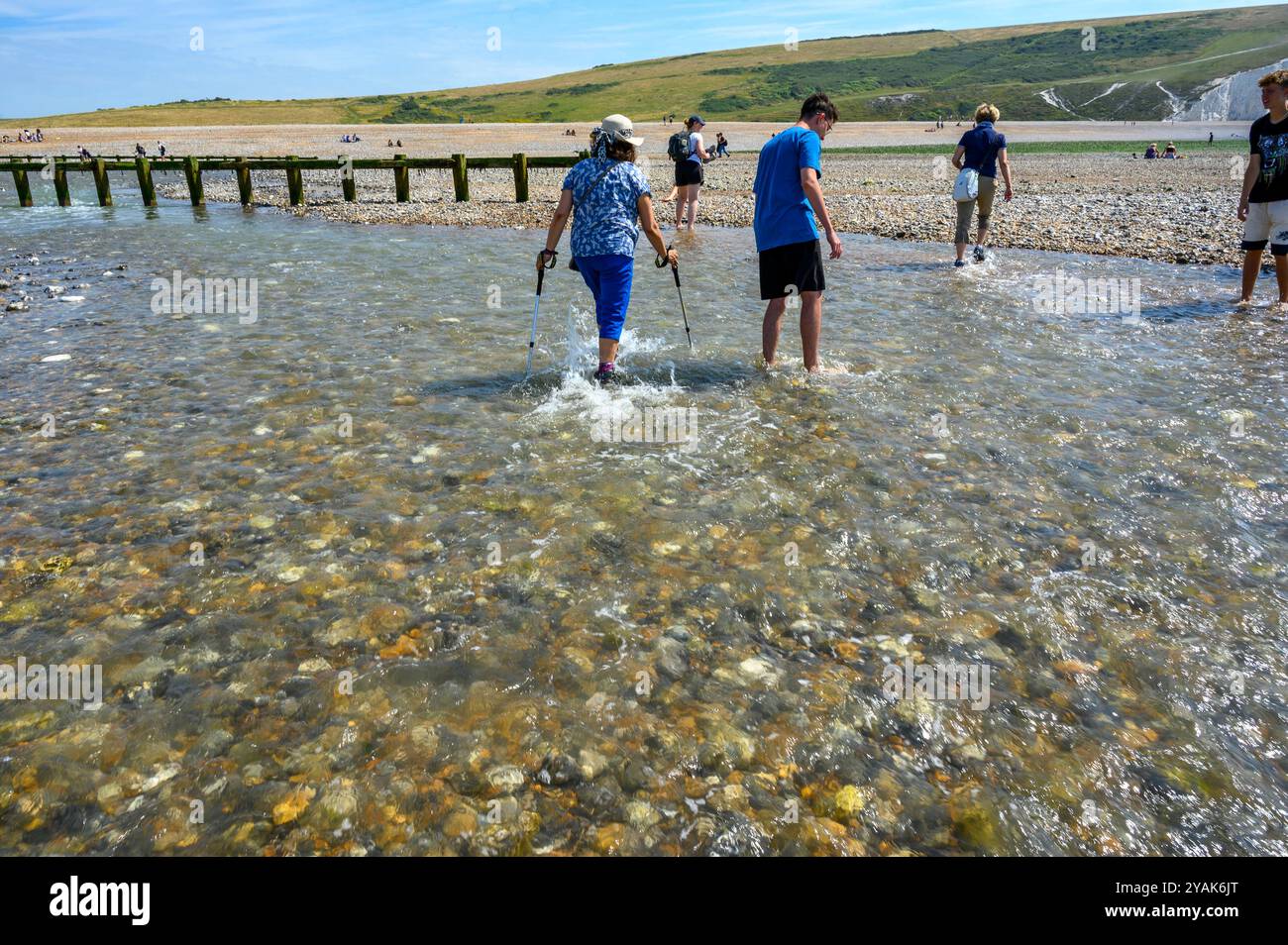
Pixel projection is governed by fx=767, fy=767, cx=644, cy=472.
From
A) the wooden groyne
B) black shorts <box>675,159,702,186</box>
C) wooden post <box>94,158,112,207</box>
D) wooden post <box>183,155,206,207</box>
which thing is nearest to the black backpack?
black shorts <box>675,159,702,186</box>

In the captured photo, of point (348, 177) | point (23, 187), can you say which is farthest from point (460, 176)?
point (23, 187)

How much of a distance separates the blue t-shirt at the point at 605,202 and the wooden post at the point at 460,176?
76.3 ft

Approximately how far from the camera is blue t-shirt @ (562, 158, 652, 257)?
866 centimetres

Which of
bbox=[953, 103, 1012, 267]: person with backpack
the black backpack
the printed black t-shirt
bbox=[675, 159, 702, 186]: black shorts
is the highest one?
the black backpack

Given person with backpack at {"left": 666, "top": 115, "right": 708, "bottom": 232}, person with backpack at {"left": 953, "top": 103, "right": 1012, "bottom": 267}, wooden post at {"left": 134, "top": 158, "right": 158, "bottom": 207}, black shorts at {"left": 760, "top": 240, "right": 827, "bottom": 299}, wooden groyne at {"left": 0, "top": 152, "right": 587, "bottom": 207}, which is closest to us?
black shorts at {"left": 760, "top": 240, "right": 827, "bottom": 299}

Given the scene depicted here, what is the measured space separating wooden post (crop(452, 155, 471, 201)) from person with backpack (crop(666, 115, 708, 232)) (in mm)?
10501

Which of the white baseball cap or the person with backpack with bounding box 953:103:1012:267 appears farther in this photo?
the person with backpack with bounding box 953:103:1012:267

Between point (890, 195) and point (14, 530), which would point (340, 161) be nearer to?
point (890, 195)

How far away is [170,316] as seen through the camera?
13.4 meters

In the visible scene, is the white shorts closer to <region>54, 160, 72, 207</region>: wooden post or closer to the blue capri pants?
the blue capri pants

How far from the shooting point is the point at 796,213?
9.01 metres
